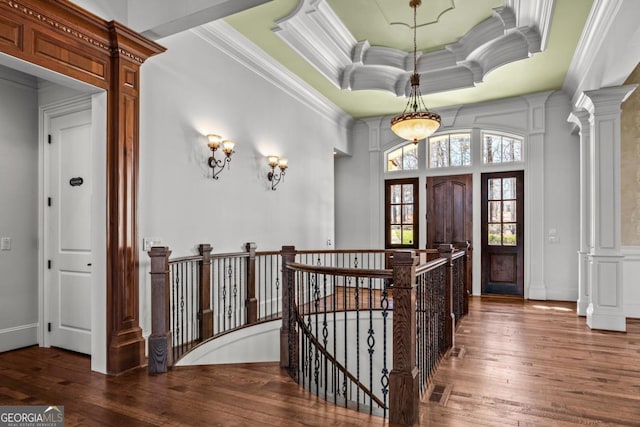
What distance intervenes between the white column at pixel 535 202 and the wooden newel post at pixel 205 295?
5.59 metres

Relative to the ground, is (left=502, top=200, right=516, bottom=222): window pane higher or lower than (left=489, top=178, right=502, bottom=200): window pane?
lower

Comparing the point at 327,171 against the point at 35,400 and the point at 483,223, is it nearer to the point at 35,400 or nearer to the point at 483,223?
the point at 483,223

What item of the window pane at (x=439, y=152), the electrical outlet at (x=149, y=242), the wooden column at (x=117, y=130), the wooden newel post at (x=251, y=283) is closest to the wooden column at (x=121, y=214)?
the wooden column at (x=117, y=130)

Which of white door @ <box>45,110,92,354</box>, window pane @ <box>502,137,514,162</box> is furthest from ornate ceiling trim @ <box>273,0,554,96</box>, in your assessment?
white door @ <box>45,110,92,354</box>

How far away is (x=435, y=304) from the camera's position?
3760 mm

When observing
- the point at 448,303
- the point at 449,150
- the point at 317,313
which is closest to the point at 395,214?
the point at 449,150

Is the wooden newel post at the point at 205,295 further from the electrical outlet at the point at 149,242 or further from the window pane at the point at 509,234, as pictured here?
the window pane at the point at 509,234

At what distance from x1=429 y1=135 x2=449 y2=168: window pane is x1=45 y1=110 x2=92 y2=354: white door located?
6.07 meters

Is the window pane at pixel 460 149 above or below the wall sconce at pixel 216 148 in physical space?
above

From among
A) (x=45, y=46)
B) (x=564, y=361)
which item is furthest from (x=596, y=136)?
(x=45, y=46)

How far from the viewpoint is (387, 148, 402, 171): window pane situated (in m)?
8.06

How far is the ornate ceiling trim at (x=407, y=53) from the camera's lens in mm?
4508

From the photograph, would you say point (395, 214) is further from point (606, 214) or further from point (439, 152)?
point (606, 214)

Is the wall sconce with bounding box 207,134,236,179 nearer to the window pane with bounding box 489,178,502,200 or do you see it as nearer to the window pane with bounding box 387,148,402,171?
the window pane with bounding box 387,148,402,171
